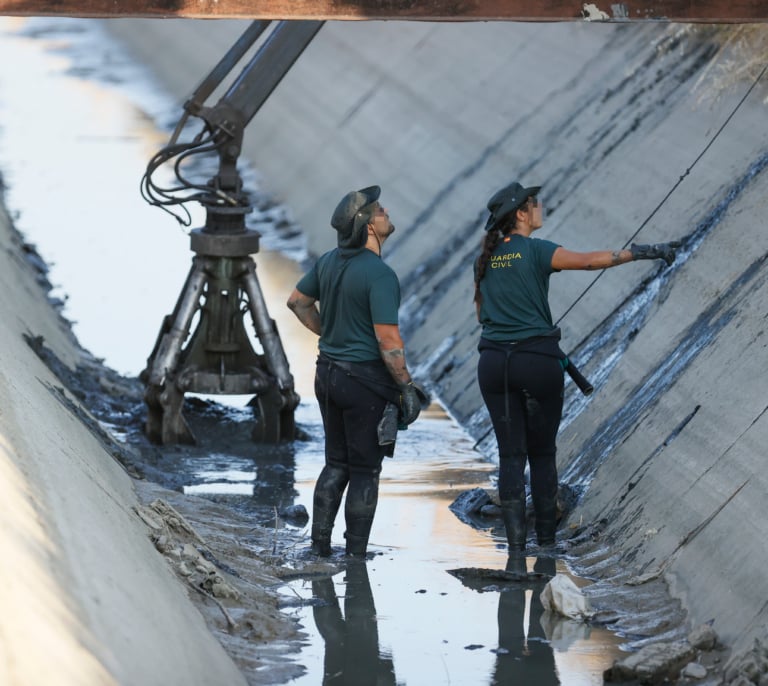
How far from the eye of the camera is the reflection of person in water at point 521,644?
6.56m

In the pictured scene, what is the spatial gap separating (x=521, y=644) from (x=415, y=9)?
371 cm

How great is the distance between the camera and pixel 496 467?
10594mm

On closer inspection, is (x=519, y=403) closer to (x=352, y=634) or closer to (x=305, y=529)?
(x=305, y=529)

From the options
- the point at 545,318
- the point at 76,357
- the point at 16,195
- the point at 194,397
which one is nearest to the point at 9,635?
the point at 545,318

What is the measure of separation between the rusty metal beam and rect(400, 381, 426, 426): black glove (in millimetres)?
2139

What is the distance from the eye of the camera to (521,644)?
6.96 meters

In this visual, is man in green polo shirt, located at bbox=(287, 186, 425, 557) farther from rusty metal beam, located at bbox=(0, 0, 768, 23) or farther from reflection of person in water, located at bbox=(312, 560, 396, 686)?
rusty metal beam, located at bbox=(0, 0, 768, 23)

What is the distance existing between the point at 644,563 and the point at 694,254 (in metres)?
3.12

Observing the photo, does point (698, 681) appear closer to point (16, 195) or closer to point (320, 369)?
point (320, 369)

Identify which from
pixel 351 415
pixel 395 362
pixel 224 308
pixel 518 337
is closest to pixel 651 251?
pixel 518 337

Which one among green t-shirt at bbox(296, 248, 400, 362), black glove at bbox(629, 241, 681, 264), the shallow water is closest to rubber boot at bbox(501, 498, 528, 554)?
the shallow water

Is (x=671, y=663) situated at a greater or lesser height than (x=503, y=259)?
lesser

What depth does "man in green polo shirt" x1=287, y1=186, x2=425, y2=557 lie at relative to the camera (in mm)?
8023

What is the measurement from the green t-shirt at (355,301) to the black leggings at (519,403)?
627mm
